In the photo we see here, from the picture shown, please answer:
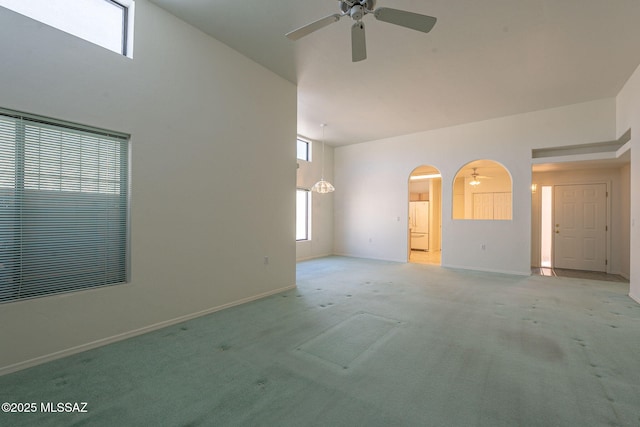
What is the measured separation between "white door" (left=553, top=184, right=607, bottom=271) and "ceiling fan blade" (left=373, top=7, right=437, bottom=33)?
6747 mm

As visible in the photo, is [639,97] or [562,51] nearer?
[562,51]

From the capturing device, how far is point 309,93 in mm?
5137

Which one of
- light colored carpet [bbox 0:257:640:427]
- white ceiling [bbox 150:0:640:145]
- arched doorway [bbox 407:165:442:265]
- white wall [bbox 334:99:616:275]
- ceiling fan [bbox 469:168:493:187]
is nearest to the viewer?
light colored carpet [bbox 0:257:640:427]

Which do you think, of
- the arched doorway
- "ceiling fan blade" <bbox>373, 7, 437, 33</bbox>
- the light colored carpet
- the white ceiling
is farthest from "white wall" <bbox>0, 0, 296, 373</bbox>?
the arched doorway

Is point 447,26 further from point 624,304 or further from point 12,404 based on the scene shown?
point 12,404

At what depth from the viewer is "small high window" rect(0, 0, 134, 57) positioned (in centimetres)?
243

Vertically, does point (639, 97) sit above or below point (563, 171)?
above

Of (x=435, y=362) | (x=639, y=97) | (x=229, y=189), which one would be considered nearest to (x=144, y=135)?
(x=229, y=189)

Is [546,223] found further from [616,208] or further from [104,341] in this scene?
[104,341]

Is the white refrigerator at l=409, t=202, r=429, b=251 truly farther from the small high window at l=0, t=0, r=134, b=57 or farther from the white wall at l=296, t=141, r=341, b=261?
the small high window at l=0, t=0, r=134, b=57

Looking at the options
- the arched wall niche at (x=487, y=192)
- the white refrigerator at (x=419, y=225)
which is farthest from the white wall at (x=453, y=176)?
the white refrigerator at (x=419, y=225)

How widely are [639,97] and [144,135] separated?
253 inches

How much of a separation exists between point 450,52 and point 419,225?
755 centimetres

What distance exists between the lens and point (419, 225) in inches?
417
